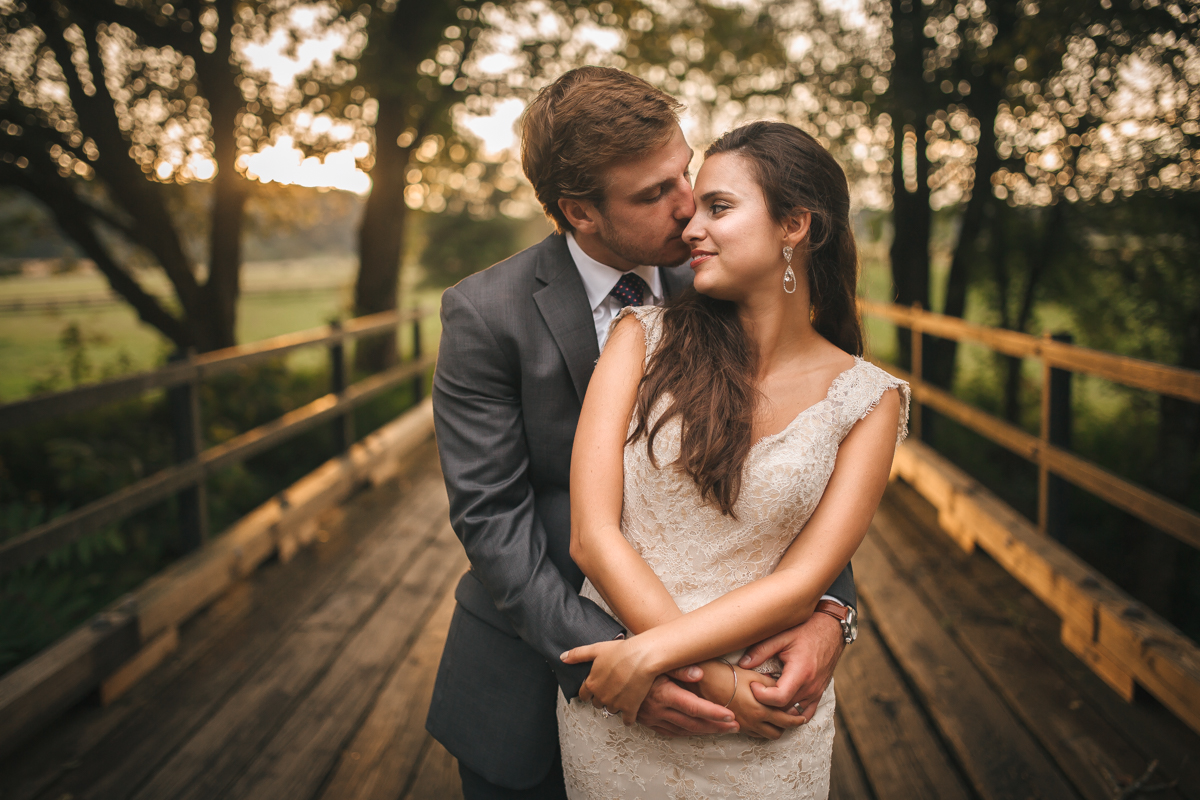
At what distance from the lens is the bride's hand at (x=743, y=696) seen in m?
1.24

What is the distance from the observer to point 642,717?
50.4 inches

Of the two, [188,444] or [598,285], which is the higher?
[598,285]

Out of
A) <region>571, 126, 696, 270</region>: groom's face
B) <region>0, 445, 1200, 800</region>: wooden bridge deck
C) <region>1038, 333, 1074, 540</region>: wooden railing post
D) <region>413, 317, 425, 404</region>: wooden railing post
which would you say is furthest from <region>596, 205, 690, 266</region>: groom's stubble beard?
<region>413, 317, 425, 404</region>: wooden railing post

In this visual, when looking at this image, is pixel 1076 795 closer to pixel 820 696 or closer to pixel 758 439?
pixel 820 696

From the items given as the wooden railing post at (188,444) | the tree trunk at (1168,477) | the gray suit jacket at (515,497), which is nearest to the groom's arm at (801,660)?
the gray suit jacket at (515,497)

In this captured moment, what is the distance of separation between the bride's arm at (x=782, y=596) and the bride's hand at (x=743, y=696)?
49mm

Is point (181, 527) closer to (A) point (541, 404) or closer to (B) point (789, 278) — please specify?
(A) point (541, 404)

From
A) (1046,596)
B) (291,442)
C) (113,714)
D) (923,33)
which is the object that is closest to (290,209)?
(291,442)

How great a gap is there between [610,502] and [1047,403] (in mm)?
2857

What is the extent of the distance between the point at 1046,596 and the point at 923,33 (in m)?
4.77

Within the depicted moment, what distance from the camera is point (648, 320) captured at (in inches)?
58.0

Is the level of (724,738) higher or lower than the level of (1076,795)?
higher

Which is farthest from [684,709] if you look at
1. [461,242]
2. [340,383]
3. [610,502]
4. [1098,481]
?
[461,242]

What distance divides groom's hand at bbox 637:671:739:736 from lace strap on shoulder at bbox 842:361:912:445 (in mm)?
516
